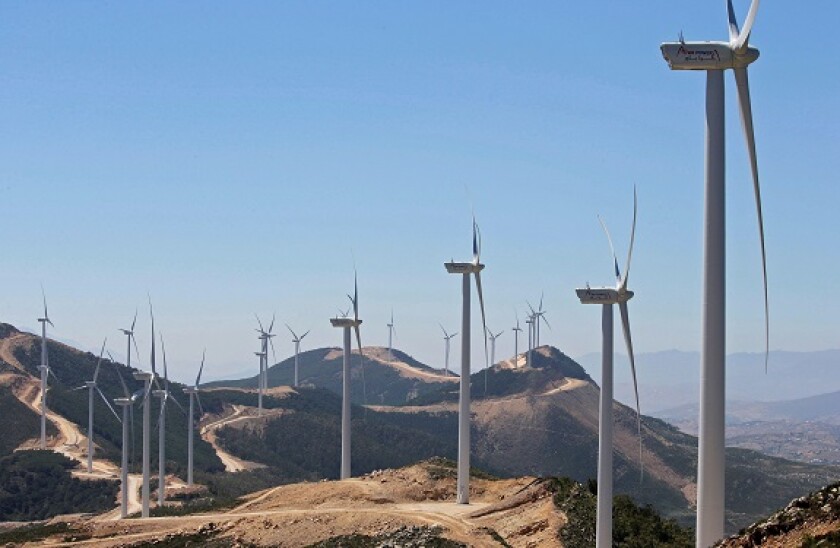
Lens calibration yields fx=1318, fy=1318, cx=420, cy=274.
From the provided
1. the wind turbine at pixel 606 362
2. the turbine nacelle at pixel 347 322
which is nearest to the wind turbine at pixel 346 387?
the turbine nacelle at pixel 347 322

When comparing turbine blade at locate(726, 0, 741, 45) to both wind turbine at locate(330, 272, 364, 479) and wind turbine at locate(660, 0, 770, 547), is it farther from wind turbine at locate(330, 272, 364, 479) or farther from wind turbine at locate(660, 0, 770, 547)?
wind turbine at locate(330, 272, 364, 479)

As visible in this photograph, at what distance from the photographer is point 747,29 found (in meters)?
42.0

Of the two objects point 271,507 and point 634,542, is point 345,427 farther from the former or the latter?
point 634,542

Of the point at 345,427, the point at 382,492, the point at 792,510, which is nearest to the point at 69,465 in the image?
the point at 345,427

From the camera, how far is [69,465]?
568 ft

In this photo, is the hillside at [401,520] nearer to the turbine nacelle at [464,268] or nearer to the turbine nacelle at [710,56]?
the turbine nacelle at [464,268]

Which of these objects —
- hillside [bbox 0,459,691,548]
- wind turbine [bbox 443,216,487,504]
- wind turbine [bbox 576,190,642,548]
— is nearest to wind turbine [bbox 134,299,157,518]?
hillside [bbox 0,459,691,548]

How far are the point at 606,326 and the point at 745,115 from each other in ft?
53.9

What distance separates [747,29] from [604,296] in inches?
688

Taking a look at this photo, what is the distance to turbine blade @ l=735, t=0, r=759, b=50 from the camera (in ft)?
137

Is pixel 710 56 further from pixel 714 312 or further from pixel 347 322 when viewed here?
pixel 347 322

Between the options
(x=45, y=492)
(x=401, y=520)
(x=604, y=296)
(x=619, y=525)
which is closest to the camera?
(x=604, y=296)

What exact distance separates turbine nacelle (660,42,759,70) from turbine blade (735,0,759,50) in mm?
240

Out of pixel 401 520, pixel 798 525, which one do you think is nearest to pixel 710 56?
pixel 798 525
